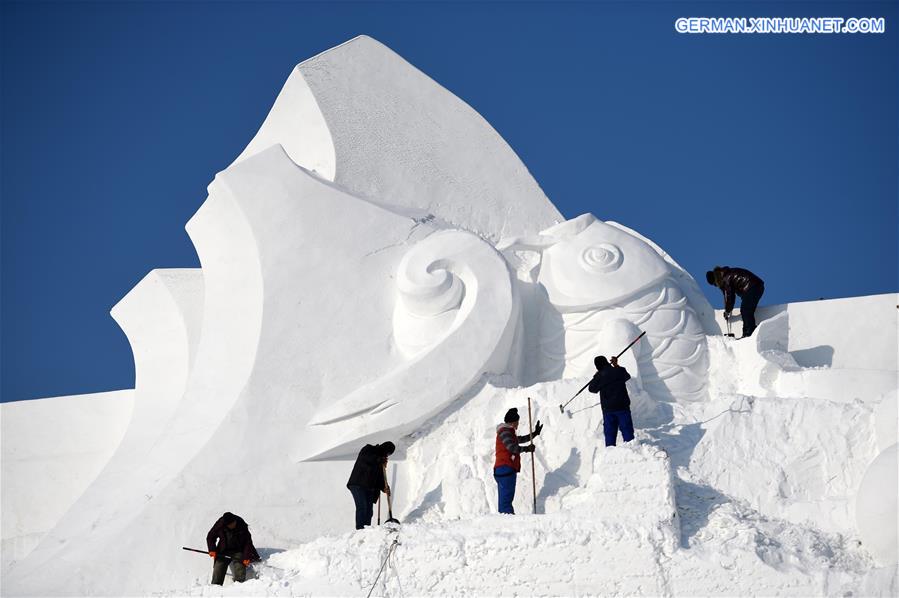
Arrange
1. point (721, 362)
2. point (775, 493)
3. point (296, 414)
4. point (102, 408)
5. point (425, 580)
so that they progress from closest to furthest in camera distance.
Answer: point (425, 580)
point (775, 493)
point (296, 414)
point (721, 362)
point (102, 408)

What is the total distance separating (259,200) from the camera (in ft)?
47.9

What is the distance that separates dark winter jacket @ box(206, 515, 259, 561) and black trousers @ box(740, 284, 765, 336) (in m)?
6.25

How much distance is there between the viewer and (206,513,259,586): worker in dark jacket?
11680 millimetres

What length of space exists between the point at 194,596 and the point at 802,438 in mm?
5703

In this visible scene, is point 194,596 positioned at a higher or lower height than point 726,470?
lower

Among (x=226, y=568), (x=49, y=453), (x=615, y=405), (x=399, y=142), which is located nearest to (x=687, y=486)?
(x=615, y=405)

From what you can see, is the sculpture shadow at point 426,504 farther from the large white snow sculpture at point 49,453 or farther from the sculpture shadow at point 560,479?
the large white snow sculpture at point 49,453

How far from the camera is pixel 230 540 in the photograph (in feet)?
38.6

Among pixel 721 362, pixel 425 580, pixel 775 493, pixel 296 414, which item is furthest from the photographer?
pixel 721 362

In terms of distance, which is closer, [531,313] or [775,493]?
[775,493]

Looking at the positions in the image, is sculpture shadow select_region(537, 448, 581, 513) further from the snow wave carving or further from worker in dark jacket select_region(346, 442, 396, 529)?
the snow wave carving

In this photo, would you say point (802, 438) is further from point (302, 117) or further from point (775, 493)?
point (302, 117)

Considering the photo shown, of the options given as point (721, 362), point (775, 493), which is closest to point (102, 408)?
point (721, 362)

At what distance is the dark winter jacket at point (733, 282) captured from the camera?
15.3 meters
